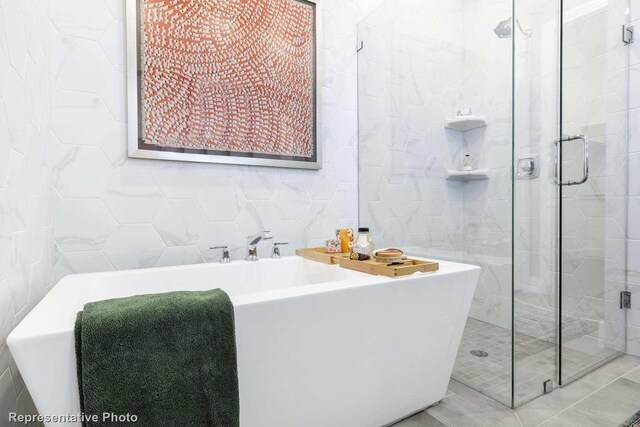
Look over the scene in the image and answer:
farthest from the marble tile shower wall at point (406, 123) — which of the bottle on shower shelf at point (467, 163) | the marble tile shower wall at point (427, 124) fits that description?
the bottle on shower shelf at point (467, 163)

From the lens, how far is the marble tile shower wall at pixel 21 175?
0.89m

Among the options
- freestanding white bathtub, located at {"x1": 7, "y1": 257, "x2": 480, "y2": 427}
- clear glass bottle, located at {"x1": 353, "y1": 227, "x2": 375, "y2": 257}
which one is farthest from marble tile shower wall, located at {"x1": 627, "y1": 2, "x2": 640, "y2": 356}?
clear glass bottle, located at {"x1": 353, "y1": 227, "x2": 375, "y2": 257}

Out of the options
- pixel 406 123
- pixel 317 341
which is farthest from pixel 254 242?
pixel 406 123

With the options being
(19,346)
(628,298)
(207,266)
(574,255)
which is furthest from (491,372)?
(19,346)

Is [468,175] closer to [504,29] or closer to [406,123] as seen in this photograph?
[406,123]

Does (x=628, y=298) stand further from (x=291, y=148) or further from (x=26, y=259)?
(x=26, y=259)

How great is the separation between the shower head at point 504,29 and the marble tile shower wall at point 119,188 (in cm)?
107

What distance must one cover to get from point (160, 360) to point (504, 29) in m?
2.30

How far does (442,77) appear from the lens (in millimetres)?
2346

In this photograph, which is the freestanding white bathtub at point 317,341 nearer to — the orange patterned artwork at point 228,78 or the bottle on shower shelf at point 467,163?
the orange patterned artwork at point 228,78

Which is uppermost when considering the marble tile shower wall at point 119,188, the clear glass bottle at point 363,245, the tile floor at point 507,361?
the marble tile shower wall at point 119,188

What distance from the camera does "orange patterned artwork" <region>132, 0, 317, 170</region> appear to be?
5.31 ft

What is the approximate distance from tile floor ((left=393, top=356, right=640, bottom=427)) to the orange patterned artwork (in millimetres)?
1512

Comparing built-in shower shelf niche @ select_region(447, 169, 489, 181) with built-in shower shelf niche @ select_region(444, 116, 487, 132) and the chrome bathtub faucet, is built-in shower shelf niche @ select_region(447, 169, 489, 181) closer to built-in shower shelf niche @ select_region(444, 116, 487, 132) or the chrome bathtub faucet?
built-in shower shelf niche @ select_region(444, 116, 487, 132)
